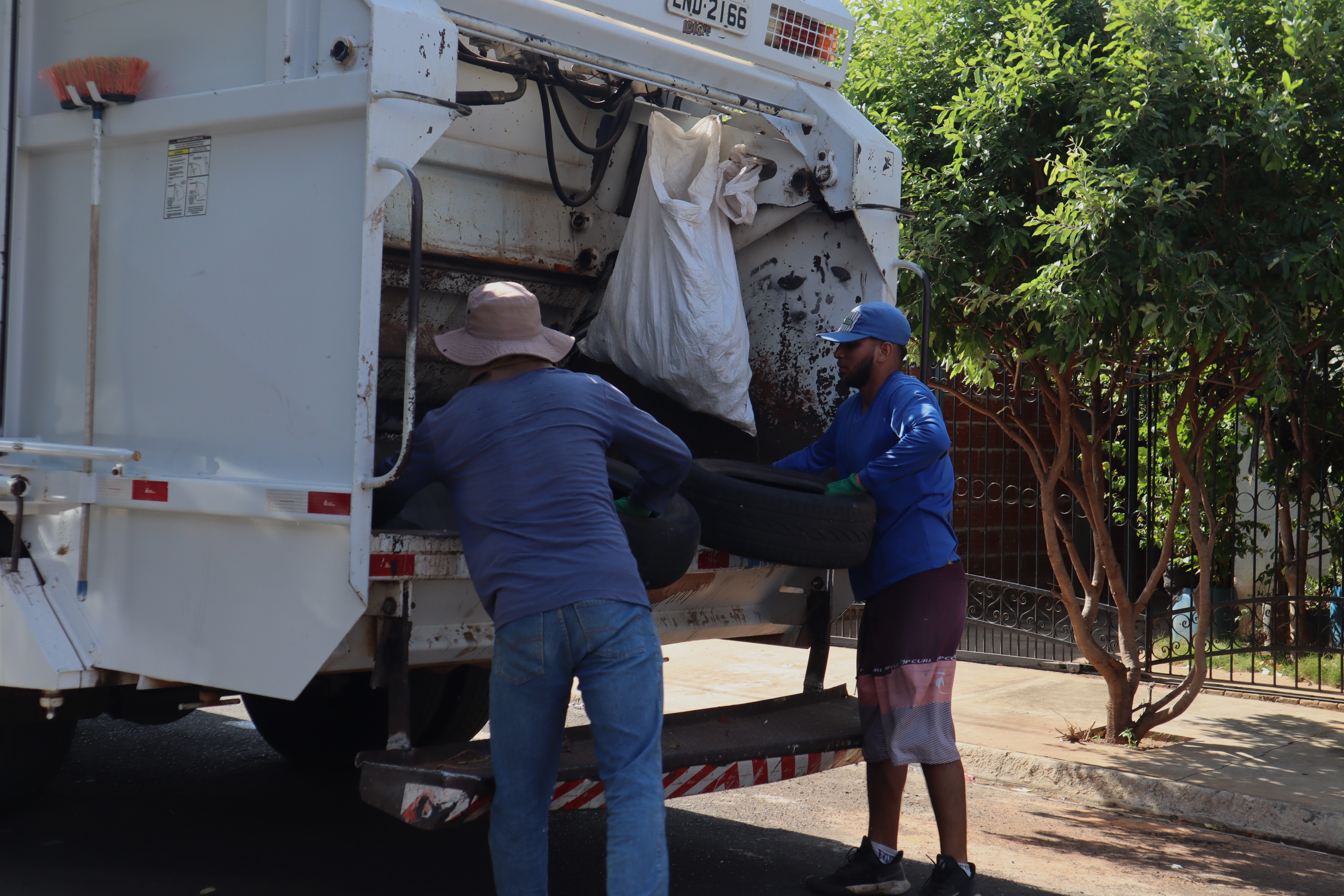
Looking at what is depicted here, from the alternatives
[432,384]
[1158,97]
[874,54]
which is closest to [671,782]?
[432,384]

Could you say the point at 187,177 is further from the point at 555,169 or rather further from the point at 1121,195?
the point at 1121,195

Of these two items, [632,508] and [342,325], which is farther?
[632,508]

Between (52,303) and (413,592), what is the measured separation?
57.9 inches

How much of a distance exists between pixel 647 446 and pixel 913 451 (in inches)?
35.5

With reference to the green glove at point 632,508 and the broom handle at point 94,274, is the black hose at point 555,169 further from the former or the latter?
the green glove at point 632,508

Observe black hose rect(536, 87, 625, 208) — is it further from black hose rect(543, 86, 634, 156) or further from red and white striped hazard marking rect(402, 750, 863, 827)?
red and white striped hazard marking rect(402, 750, 863, 827)

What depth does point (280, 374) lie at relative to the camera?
3.31 meters

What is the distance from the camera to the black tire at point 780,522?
375 centimetres

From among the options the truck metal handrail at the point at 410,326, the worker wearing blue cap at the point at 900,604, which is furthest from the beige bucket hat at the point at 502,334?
the worker wearing blue cap at the point at 900,604

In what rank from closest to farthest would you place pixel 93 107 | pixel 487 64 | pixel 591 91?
1. pixel 93 107
2. pixel 487 64
3. pixel 591 91

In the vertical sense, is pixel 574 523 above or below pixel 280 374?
below

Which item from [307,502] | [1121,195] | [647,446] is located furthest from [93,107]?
[1121,195]

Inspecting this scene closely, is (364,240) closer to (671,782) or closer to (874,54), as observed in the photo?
(671,782)

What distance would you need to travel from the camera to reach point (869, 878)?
3990mm
